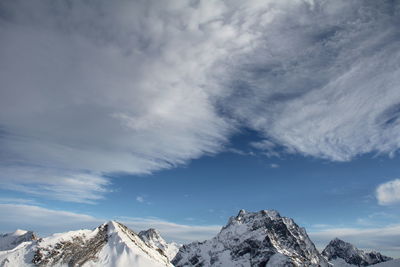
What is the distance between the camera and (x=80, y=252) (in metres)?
73.9

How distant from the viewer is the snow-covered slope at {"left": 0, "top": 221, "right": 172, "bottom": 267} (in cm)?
6988

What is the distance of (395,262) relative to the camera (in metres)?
104

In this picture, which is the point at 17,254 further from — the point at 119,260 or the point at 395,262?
the point at 395,262

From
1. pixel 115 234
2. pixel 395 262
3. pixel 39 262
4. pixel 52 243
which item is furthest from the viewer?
pixel 395 262

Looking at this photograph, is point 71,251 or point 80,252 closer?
point 71,251

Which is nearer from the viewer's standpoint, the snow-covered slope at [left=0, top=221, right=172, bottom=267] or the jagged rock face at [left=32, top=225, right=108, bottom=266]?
the snow-covered slope at [left=0, top=221, right=172, bottom=267]

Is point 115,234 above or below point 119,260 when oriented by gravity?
above

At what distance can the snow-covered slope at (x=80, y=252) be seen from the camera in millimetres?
69875

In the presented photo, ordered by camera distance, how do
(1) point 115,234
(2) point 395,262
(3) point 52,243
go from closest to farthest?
(3) point 52,243
(1) point 115,234
(2) point 395,262

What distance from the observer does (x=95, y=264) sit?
6938cm

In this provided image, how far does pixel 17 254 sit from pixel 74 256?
14.3m

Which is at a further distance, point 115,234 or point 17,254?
point 115,234

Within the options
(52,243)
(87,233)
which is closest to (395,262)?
(87,233)

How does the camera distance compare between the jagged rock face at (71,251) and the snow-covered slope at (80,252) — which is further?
the jagged rock face at (71,251)
